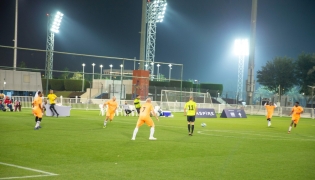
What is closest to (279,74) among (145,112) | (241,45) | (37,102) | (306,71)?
(306,71)

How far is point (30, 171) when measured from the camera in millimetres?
10891

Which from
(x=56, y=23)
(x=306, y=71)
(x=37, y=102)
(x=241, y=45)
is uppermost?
(x=56, y=23)

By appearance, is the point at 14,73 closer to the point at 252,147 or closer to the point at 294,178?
the point at 252,147

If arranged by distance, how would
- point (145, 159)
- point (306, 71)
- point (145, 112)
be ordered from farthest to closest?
point (306, 71), point (145, 112), point (145, 159)

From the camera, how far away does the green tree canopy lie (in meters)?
87.8

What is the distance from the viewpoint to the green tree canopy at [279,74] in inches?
3455

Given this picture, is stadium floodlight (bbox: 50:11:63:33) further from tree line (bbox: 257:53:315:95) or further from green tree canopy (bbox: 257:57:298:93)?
green tree canopy (bbox: 257:57:298:93)

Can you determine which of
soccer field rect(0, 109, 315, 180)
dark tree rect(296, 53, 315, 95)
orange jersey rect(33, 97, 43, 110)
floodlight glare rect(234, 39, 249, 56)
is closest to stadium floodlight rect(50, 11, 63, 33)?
floodlight glare rect(234, 39, 249, 56)

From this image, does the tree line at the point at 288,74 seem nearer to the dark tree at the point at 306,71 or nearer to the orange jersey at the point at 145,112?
the dark tree at the point at 306,71

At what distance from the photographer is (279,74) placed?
8831 centimetres

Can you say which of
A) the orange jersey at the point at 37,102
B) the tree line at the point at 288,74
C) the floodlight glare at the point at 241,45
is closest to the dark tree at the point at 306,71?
the tree line at the point at 288,74

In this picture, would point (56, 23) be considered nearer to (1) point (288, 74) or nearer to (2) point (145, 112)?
(1) point (288, 74)

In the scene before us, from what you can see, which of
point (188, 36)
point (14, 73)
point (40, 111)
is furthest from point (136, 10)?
point (40, 111)

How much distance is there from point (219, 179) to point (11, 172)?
15.7 ft
